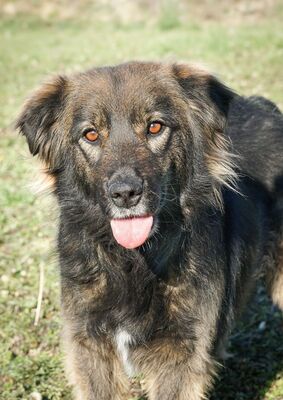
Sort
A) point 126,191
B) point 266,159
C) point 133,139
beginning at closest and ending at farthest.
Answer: point 126,191 → point 133,139 → point 266,159

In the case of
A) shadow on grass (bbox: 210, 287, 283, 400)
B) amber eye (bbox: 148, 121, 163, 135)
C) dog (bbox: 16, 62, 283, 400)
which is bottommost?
shadow on grass (bbox: 210, 287, 283, 400)

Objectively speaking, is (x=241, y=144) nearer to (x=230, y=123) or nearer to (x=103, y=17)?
(x=230, y=123)

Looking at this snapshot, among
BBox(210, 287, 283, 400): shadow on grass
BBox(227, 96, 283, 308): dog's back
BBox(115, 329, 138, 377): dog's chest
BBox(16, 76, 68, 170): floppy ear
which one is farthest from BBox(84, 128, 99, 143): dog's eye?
BBox(210, 287, 283, 400): shadow on grass

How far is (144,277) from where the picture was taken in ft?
13.1

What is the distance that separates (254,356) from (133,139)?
2.59 m

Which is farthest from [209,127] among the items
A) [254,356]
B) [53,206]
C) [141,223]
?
[254,356]

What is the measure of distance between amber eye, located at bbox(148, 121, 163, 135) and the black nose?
17.5 inches

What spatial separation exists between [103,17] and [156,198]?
2039 cm

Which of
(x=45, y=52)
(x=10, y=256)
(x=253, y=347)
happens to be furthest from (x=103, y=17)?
(x=253, y=347)

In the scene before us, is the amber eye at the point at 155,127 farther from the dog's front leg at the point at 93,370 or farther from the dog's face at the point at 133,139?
the dog's front leg at the point at 93,370

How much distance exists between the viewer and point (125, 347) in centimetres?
395

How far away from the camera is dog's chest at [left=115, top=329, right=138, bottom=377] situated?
390 centimetres

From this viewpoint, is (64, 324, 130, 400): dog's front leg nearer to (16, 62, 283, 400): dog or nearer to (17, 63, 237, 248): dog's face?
(16, 62, 283, 400): dog

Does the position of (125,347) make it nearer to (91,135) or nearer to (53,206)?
(53,206)
